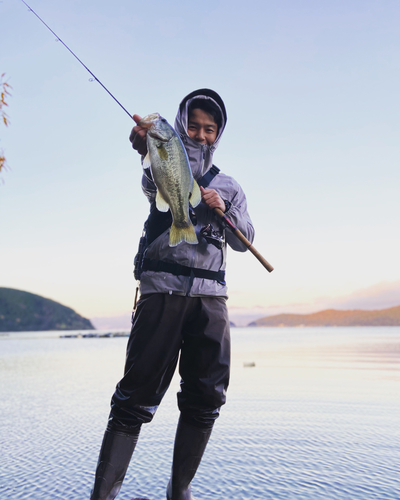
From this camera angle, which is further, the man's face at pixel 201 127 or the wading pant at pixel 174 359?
the man's face at pixel 201 127

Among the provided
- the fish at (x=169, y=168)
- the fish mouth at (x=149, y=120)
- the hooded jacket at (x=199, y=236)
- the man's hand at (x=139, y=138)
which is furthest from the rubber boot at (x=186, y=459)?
the fish mouth at (x=149, y=120)

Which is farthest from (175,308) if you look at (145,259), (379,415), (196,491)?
(379,415)

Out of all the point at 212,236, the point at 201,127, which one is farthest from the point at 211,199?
the point at 201,127

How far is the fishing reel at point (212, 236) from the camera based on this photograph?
279 cm

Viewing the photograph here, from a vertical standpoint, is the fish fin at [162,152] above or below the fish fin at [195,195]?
above

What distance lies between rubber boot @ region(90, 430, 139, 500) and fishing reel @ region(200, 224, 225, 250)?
1.29 m

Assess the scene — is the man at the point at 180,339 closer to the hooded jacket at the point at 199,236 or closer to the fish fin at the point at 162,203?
the hooded jacket at the point at 199,236

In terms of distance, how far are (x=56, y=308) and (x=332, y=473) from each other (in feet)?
580

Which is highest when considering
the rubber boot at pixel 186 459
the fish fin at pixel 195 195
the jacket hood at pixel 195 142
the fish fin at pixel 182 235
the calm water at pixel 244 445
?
the jacket hood at pixel 195 142

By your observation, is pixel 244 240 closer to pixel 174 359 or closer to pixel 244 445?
pixel 174 359

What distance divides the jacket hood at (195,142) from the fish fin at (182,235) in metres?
0.54

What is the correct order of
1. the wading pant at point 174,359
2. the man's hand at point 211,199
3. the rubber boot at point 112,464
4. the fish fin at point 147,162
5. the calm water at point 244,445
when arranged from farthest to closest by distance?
the calm water at point 244,445
the man's hand at point 211,199
the wading pant at point 174,359
the rubber boot at point 112,464
the fish fin at point 147,162

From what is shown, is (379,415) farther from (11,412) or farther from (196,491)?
(11,412)

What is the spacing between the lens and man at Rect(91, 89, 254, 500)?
2596mm
